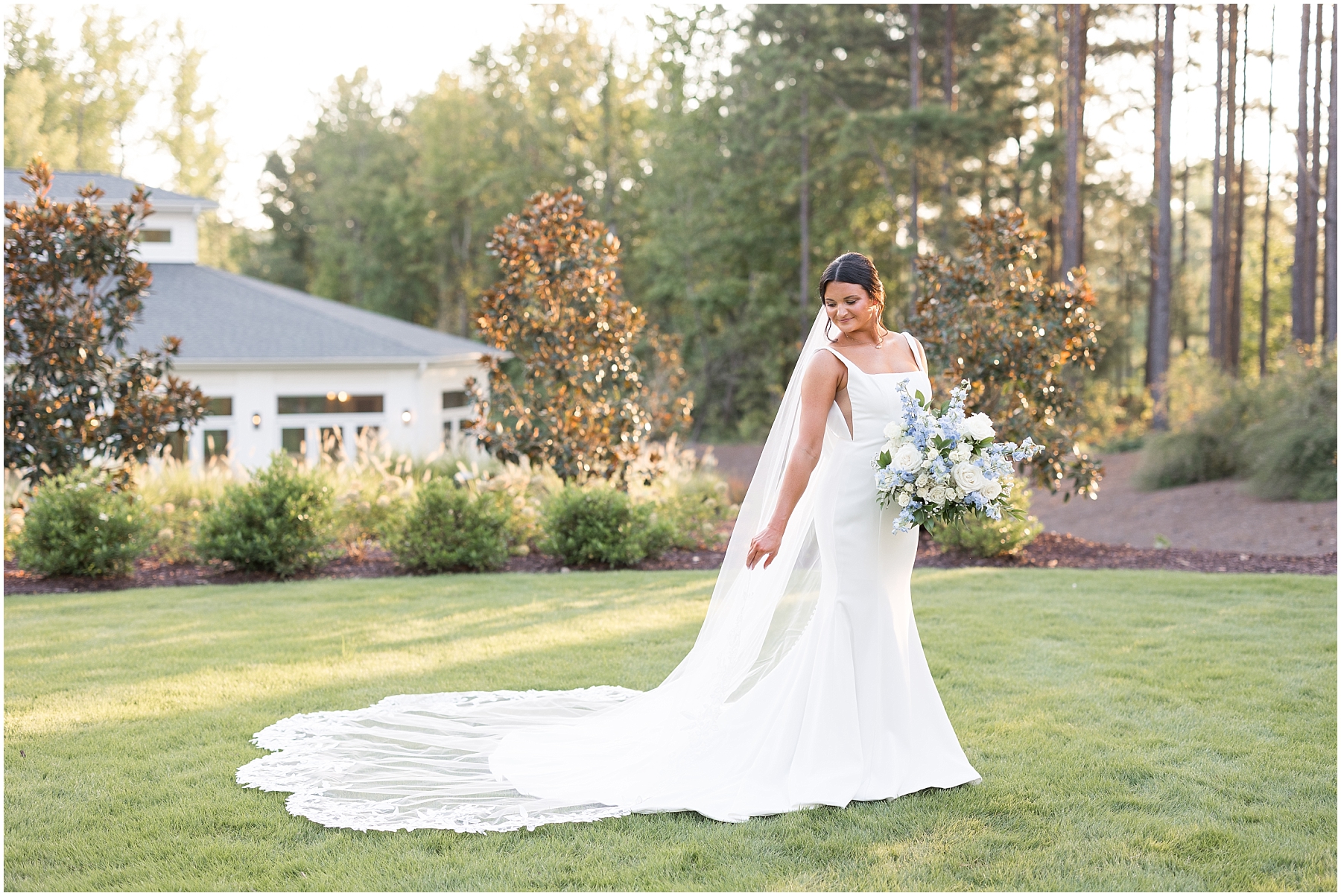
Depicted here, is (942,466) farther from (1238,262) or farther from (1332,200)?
(1238,262)

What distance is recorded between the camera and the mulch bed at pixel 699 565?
9773mm

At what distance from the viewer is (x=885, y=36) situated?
1179 inches

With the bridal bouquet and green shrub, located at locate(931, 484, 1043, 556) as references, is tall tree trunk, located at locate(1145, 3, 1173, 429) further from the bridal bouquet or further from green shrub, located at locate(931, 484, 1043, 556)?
the bridal bouquet

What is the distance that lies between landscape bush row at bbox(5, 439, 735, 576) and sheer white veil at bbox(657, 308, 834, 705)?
5216 millimetres

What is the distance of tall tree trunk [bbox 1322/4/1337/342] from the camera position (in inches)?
742

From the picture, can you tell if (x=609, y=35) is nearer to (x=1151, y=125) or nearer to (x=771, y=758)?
(x=1151, y=125)

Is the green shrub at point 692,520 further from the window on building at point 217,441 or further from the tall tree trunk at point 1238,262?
the tall tree trunk at point 1238,262

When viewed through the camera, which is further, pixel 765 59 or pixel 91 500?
pixel 765 59

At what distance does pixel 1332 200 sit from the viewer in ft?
69.1

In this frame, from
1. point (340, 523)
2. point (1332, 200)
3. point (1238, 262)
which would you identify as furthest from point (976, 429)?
point (1238, 262)

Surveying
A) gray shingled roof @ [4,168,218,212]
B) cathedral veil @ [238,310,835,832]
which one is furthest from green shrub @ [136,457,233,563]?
gray shingled roof @ [4,168,218,212]

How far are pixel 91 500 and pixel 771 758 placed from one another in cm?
775

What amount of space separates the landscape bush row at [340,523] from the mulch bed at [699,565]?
0.13 m

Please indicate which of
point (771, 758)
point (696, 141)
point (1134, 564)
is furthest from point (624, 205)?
point (771, 758)
